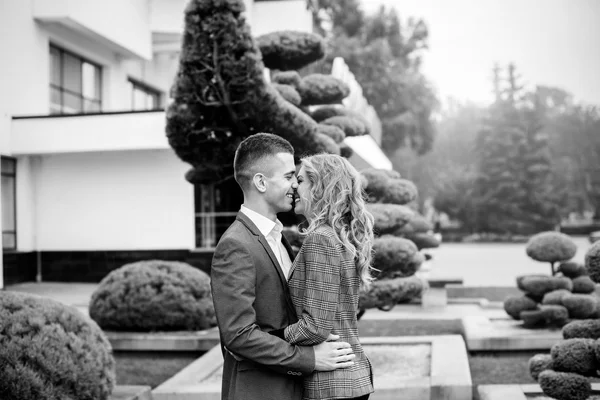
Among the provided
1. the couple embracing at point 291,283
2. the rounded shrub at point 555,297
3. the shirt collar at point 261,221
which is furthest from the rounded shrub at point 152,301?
the shirt collar at point 261,221

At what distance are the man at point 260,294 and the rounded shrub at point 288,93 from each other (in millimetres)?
7081

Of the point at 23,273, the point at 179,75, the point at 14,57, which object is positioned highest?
the point at 14,57

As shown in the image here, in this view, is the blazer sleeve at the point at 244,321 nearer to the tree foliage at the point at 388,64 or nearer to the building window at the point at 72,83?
the building window at the point at 72,83

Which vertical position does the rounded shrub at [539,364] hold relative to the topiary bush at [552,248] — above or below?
below

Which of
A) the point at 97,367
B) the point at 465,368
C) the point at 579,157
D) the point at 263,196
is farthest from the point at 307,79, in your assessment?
the point at 579,157

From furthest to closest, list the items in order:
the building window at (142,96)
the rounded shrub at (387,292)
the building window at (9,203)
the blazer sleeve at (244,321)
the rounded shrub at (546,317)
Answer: the building window at (142,96) → the building window at (9,203) → the rounded shrub at (546,317) → the rounded shrub at (387,292) → the blazer sleeve at (244,321)

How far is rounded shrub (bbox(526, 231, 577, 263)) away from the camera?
421 inches

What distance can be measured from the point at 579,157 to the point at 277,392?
7590 centimetres

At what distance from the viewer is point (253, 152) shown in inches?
129

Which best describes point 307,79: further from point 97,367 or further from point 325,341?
point 325,341

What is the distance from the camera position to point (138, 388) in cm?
704

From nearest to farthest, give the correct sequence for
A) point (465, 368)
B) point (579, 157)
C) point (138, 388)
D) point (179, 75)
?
point (138, 388) → point (465, 368) → point (179, 75) → point (579, 157)

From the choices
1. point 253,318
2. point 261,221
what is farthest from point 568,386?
point 253,318

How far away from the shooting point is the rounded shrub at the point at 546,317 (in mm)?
10315
